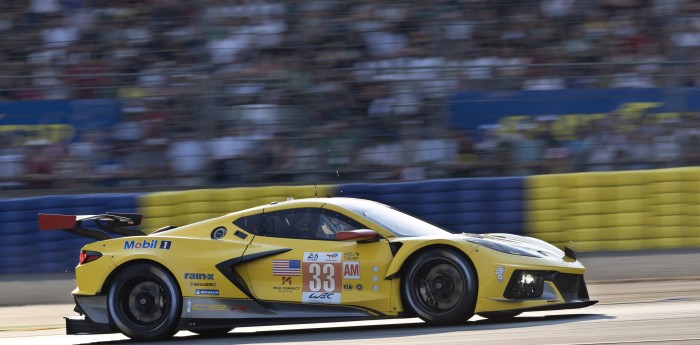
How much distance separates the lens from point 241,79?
43.6 feet

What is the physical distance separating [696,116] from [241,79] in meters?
6.15

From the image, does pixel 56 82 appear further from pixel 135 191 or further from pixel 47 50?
pixel 135 191

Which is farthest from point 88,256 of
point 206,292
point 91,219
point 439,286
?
point 439,286

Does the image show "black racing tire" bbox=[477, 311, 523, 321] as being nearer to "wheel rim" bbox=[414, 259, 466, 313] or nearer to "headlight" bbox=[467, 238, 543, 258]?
"wheel rim" bbox=[414, 259, 466, 313]

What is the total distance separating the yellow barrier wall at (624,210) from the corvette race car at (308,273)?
13.9 ft

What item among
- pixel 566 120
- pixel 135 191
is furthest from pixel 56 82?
pixel 566 120

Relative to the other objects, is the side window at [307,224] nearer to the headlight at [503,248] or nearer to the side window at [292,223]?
the side window at [292,223]

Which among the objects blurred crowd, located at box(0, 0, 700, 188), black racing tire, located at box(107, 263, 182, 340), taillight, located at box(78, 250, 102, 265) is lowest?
black racing tire, located at box(107, 263, 182, 340)

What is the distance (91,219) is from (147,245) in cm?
70

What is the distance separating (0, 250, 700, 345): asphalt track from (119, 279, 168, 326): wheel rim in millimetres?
270

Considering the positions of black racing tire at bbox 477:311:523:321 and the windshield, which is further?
the windshield

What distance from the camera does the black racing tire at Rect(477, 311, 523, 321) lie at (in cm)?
722

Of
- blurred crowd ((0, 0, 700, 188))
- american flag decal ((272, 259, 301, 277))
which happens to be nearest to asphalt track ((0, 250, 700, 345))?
american flag decal ((272, 259, 301, 277))

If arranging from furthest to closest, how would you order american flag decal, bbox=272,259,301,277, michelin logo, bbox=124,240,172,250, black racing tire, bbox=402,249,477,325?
michelin logo, bbox=124,240,172,250 → american flag decal, bbox=272,259,301,277 → black racing tire, bbox=402,249,477,325
